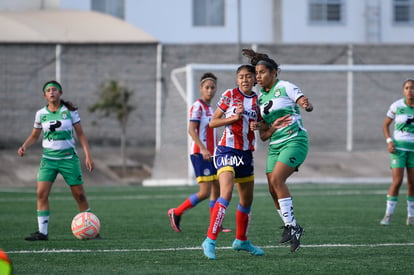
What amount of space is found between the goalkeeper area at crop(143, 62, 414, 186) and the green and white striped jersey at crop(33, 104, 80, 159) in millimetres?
12581

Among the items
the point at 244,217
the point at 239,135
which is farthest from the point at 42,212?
the point at 239,135

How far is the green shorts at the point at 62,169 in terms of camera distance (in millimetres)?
11539

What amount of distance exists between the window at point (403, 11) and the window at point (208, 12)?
867cm

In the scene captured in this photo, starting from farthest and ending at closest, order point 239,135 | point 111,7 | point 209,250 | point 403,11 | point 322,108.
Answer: point 403,11, point 111,7, point 322,108, point 239,135, point 209,250

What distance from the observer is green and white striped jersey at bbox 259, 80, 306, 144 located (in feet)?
31.7

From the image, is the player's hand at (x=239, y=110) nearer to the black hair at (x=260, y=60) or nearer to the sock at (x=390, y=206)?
the black hair at (x=260, y=60)

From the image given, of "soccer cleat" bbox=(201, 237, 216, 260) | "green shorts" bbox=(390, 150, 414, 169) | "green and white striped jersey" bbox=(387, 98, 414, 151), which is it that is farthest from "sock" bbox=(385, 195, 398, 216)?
"soccer cleat" bbox=(201, 237, 216, 260)

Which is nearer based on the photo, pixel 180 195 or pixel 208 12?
pixel 180 195

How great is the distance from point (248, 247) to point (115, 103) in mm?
22758

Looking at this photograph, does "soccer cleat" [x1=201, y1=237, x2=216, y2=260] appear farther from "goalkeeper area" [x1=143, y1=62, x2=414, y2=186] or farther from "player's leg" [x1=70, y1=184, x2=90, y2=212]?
"goalkeeper area" [x1=143, y1=62, x2=414, y2=186]

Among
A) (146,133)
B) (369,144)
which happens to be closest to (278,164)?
(369,144)

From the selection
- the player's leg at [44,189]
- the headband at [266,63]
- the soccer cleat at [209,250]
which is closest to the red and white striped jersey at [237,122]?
the headband at [266,63]

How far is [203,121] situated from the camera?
41.7 ft

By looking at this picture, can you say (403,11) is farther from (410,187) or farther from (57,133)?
(57,133)
